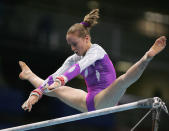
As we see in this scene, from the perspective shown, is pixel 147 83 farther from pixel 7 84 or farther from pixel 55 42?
pixel 7 84

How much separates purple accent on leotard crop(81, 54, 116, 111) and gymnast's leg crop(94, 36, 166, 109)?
0.10m

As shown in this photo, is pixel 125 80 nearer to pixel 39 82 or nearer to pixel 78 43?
pixel 78 43

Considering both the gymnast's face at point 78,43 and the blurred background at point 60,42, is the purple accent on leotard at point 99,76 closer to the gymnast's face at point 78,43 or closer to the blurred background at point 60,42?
the gymnast's face at point 78,43

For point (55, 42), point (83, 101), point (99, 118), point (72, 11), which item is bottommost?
point (99, 118)

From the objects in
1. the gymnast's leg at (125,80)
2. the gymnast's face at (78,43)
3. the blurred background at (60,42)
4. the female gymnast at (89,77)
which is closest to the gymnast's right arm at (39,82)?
the female gymnast at (89,77)

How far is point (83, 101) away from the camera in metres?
4.58

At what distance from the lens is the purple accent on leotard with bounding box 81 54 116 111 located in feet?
14.6

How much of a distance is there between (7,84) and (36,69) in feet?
2.41

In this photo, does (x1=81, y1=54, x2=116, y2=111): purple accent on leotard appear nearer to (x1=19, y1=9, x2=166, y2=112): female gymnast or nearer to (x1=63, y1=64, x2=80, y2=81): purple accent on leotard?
(x1=19, y1=9, x2=166, y2=112): female gymnast

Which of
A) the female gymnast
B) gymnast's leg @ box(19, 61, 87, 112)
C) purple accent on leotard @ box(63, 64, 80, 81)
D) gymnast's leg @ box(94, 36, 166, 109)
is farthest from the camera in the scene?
gymnast's leg @ box(19, 61, 87, 112)

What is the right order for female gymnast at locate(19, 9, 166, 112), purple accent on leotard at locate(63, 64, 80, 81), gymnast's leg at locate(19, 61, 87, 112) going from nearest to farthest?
1. purple accent on leotard at locate(63, 64, 80, 81)
2. female gymnast at locate(19, 9, 166, 112)
3. gymnast's leg at locate(19, 61, 87, 112)

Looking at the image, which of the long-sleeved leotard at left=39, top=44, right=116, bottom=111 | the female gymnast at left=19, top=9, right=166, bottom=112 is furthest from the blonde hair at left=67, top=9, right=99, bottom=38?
the long-sleeved leotard at left=39, top=44, right=116, bottom=111

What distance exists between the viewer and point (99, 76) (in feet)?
14.7

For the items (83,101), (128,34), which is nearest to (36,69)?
(128,34)
